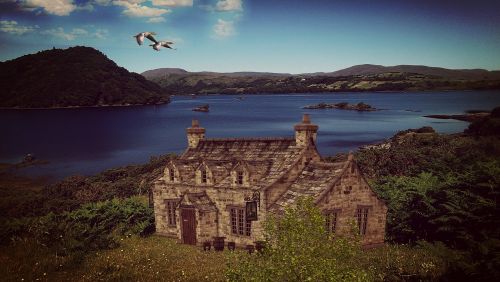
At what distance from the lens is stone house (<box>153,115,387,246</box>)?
22.8 meters

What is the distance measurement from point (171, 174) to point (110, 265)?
420 inches

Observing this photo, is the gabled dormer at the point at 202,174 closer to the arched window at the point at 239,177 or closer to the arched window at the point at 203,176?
the arched window at the point at 203,176

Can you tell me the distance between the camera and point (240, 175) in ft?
84.7

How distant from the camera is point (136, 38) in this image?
47.3 ft

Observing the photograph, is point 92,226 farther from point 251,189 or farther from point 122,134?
point 122,134

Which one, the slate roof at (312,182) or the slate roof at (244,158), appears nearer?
the slate roof at (312,182)

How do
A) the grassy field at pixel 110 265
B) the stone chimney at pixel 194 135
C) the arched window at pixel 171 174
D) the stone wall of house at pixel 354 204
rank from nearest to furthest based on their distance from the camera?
the grassy field at pixel 110 265
the stone wall of house at pixel 354 204
the arched window at pixel 171 174
the stone chimney at pixel 194 135

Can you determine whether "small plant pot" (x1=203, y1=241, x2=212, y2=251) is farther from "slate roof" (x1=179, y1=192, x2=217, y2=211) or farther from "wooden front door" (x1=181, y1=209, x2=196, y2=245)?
"slate roof" (x1=179, y1=192, x2=217, y2=211)

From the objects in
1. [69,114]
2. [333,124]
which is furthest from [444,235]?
[69,114]

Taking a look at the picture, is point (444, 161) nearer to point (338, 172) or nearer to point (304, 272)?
point (338, 172)

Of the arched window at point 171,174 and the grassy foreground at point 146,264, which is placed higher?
the arched window at point 171,174

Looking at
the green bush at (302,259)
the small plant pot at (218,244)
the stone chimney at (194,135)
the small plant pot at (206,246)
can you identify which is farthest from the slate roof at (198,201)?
the green bush at (302,259)

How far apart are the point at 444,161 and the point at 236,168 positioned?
19012mm

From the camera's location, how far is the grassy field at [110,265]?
17406 mm
